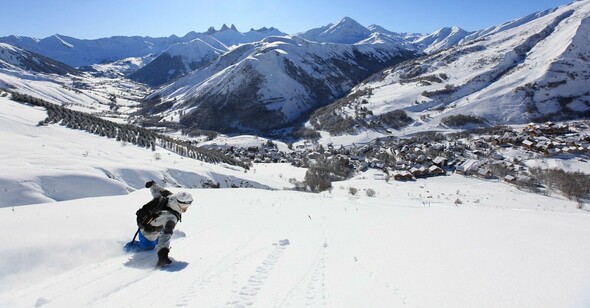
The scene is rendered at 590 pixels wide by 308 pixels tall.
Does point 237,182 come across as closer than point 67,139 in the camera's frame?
No

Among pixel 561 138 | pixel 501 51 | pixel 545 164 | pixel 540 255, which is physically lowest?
pixel 540 255

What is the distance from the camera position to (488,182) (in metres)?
62.9

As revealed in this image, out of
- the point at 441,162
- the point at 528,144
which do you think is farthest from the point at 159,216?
the point at 528,144

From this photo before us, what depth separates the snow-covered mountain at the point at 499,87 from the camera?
128875mm

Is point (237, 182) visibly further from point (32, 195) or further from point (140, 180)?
point (32, 195)

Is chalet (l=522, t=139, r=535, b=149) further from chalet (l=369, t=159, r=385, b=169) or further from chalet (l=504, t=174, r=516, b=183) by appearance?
chalet (l=369, t=159, r=385, b=169)

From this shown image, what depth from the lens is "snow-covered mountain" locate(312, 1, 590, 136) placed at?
5074 inches

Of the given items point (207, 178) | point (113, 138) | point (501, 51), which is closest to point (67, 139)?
point (113, 138)

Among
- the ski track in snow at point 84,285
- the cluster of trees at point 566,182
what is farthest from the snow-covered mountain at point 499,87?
the ski track in snow at point 84,285

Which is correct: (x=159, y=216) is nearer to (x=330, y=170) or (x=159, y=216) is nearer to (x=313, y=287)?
(x=313, y=287)

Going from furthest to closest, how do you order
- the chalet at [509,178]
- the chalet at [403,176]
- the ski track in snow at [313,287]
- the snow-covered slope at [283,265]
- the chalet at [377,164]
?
the chalet at [377,164], the chalet at [403,176], the chalet at [509,178], the ski track in snow at [313,287], the snow-covered slope at [283,265]

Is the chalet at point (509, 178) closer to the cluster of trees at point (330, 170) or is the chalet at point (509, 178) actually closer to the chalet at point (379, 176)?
the chalet at point (379, 176)

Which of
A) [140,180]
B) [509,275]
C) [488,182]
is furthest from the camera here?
[488,182]

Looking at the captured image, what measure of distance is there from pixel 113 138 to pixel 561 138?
111m
